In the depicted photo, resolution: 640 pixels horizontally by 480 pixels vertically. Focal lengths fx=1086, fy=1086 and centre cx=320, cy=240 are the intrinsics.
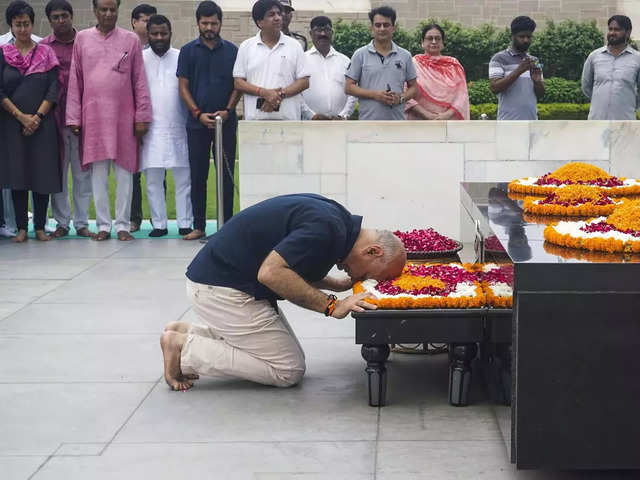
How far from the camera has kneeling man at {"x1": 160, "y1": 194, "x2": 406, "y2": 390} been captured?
16.6 feet

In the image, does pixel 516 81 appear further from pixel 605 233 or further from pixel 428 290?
pixel 605 233

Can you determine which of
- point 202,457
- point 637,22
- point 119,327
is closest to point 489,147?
point 119,327

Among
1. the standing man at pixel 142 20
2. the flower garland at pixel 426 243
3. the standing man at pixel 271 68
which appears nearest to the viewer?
the flower garland at pixel 426 243

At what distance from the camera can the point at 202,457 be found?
457 centimetres

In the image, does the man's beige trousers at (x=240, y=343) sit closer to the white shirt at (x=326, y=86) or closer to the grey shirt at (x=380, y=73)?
the grey shirt at (x=380, y=73)

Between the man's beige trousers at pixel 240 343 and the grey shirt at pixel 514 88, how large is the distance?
5.68 m

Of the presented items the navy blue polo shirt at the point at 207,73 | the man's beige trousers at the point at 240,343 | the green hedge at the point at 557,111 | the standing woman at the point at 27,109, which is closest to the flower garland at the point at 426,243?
the man's beige trousers at the point at 240,343

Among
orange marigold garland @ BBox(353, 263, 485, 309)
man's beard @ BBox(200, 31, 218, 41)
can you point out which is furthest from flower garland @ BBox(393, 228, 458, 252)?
man's beard @ BBox(200, 31, 218, 41)

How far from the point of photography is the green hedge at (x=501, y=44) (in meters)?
27.1

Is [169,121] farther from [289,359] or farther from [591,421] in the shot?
[591,421]

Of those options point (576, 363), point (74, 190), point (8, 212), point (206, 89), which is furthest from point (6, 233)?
point (576, 363)

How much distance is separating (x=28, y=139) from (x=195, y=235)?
183 centimetres

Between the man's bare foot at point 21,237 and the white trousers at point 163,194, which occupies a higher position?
the white trousers at point 163,194

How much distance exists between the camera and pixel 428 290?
17.1 ft
